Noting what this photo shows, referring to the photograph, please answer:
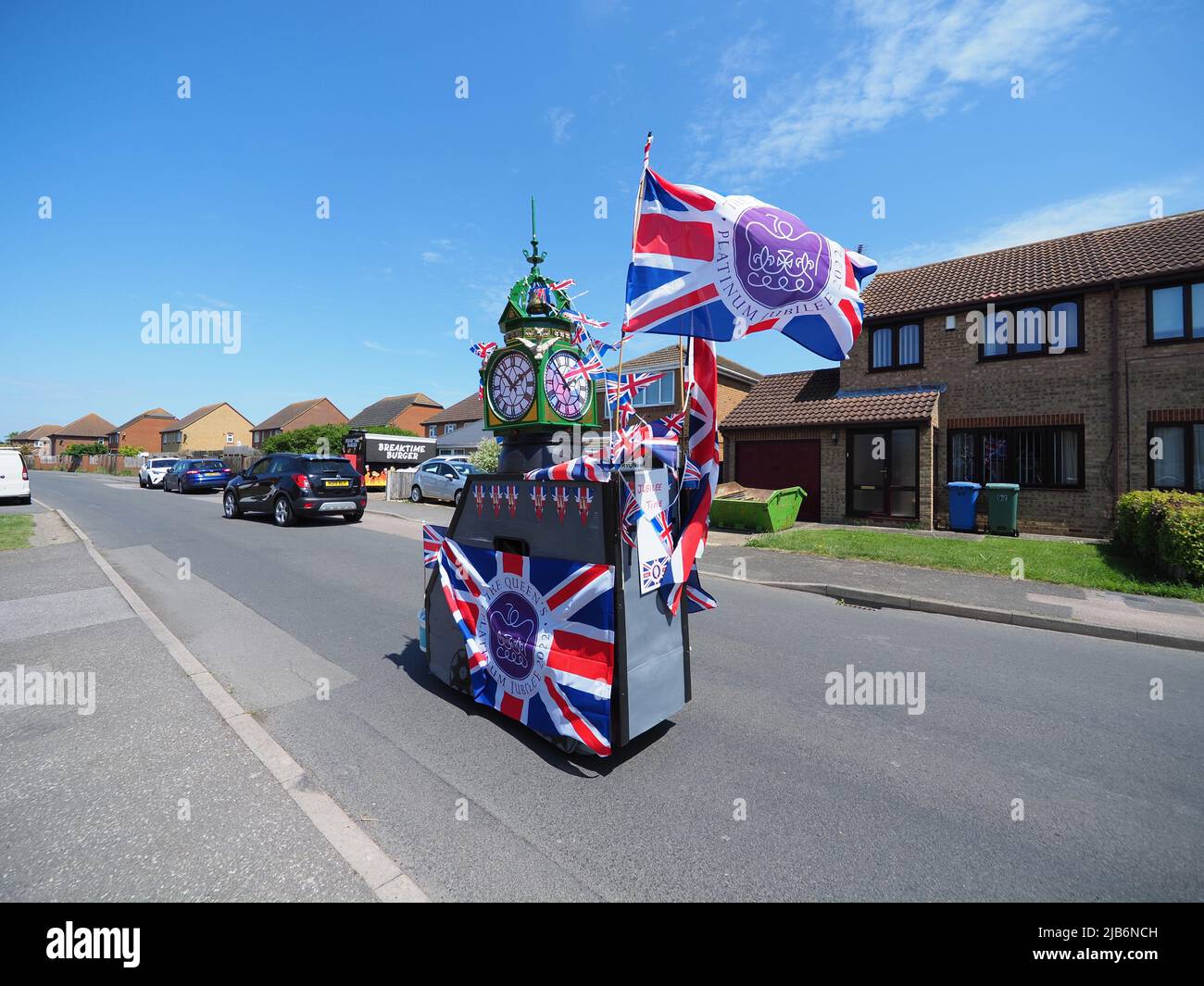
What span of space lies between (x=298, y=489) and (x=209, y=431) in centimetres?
7635

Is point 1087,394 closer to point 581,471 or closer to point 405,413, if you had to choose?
point 581,471

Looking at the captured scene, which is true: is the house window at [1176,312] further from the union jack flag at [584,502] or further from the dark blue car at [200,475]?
the dark blue car at [200,475]

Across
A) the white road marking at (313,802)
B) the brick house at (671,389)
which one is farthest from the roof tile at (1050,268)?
the white road marking at (313,802)

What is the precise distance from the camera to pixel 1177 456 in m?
12.4

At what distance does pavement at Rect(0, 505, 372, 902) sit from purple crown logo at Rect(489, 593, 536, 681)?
1.38 m

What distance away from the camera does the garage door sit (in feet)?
53.8

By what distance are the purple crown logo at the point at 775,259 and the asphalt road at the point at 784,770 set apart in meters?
2.88

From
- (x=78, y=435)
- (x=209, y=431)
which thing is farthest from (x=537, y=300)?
(x=78, y=435)

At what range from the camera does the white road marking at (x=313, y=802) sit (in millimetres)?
2363

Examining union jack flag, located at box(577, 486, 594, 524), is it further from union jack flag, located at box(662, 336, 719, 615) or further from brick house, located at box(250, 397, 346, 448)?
brick house, located at box(250, 397, 346, 448)

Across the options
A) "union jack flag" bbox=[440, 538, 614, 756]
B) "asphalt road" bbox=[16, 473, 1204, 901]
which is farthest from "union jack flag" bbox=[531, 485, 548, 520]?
"asphalt road" bbox=[16, 473, 1204, 901]

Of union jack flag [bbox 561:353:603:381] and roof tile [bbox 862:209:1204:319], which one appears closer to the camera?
union jack flag [bbox 561:353:603:381]
